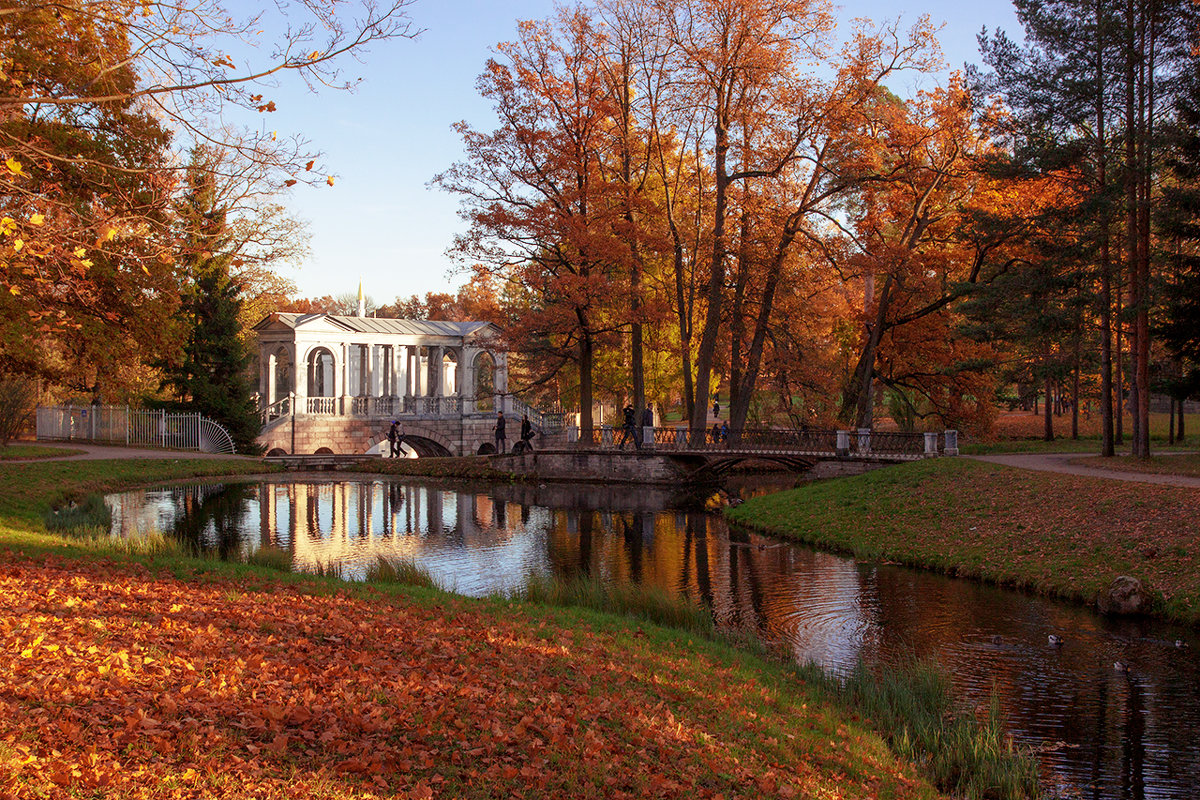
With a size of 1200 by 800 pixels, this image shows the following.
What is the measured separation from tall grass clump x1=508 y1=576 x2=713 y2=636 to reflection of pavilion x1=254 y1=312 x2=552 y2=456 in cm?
2496

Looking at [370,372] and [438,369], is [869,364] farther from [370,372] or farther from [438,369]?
[370,372]

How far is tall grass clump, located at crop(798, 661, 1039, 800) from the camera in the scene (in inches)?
278

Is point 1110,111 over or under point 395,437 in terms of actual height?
over

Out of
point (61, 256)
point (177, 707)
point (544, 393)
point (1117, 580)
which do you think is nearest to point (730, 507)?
point (1117, 580)

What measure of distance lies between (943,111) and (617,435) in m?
15.7

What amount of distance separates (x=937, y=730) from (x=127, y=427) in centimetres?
3317

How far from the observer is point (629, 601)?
11547 mm

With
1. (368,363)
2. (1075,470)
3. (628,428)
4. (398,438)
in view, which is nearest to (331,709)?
(1075,470)

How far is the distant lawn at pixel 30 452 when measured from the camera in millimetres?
25328

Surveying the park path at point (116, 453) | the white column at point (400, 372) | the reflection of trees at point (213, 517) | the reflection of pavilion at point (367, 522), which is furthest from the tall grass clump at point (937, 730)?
the white column at point (400, 372)

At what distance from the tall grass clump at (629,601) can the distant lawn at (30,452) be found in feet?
64.7

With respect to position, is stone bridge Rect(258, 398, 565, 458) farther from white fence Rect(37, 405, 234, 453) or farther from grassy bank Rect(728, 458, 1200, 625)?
grassy bank Rect(728, 458, 1200, 625)

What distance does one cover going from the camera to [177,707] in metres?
5.32

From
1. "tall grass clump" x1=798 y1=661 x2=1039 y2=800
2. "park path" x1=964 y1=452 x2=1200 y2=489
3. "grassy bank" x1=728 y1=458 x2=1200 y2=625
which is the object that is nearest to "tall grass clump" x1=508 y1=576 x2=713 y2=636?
"tall grass clump" x1=798 y1=661 x2=1039 y2=800
